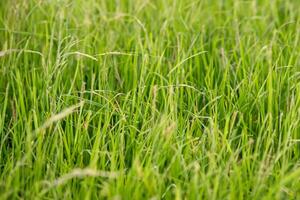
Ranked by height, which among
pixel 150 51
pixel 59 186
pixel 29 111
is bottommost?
pixel 59 186

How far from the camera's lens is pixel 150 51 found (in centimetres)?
259

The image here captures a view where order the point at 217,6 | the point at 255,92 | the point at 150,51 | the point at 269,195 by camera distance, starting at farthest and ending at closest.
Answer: the point at 217,6, the point at 150,51, the point at 255,92, the point at 269,195

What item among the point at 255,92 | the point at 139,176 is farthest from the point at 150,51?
the point at 139,176

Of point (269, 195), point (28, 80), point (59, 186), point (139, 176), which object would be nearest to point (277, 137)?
point (269, 195)

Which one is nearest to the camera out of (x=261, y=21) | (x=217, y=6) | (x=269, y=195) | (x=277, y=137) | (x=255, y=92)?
(x=269, y=195)

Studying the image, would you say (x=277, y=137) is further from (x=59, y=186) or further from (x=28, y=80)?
(x=28, y=80)

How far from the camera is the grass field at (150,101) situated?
1.94 meters

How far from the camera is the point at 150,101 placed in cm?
231

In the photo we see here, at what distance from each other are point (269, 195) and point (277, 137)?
44cm

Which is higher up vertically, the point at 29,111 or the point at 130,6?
the point at 130,6

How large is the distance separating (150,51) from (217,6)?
27.8 inches

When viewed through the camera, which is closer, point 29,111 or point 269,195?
point 269,195

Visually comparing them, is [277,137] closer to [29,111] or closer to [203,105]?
[203,105]

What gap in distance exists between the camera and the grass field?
1.94 meters
